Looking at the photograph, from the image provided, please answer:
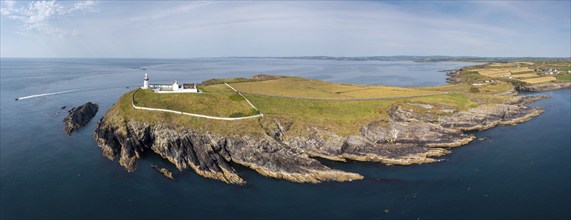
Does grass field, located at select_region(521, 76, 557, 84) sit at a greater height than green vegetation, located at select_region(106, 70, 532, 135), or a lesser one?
greater

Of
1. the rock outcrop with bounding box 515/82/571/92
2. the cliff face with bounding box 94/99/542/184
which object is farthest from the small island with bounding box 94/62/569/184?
the rock outcrop with bounding box 515/82/571/92

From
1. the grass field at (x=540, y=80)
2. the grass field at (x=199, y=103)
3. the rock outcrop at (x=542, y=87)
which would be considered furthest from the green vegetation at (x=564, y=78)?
the grass field at (x=199, y=103)

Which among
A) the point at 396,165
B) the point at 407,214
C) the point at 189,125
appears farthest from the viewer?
the point at 189,125

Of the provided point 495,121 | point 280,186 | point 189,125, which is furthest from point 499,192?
point 189,125

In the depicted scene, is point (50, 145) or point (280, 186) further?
point (50, 145)

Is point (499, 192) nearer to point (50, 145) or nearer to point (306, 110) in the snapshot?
point (306, 110)

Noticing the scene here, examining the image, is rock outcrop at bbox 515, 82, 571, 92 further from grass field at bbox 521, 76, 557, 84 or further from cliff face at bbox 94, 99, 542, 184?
cliff face at bbox 94, 99, 542, 184

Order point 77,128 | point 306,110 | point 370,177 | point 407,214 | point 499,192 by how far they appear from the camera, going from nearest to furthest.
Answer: point 407,214, point 499,192, point 370,177, point 306,110, point 77,128
